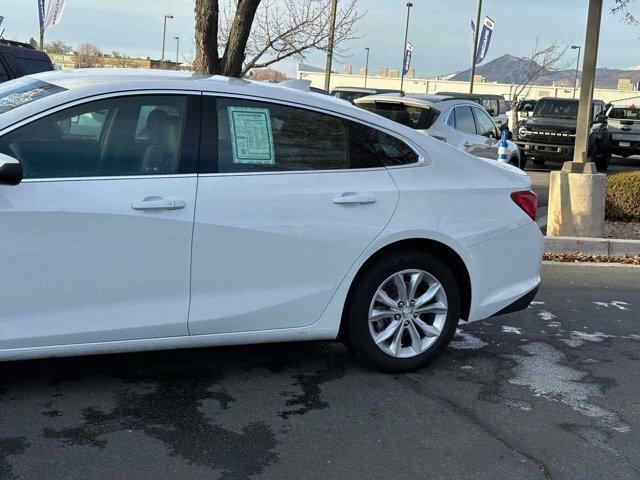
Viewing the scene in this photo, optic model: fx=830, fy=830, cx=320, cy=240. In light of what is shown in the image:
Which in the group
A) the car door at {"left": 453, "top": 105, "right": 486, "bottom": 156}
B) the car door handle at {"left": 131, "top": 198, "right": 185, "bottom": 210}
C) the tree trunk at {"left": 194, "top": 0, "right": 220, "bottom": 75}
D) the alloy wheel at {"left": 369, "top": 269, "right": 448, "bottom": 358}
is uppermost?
the tree trunk at {"left": 194, "top": 0, "right": 220, "bottom": 75}

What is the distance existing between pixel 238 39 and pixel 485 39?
79.1 feet

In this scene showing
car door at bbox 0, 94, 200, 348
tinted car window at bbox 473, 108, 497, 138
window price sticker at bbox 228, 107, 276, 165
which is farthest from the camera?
tinted car window at bbox 473, 108, 497, 138

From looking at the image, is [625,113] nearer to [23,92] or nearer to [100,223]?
[23,92]

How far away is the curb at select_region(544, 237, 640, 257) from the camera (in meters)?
8.95

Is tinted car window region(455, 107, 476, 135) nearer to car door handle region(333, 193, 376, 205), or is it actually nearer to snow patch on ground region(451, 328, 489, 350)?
snow patch on ground region(451, 328, 489, 350)

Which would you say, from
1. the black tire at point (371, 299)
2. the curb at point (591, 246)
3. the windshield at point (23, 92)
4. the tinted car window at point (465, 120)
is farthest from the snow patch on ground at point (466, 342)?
the tinted car window at point (465, 120)

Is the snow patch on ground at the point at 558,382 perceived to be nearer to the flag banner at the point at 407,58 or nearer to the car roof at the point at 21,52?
the car roof at the point at 21,52

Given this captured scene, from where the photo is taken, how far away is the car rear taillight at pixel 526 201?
5012 mm

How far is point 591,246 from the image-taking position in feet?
29.3

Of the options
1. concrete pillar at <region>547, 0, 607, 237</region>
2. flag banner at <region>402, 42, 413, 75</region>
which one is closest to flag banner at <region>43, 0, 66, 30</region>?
concrete pillar at <region>547, 0, 607, 237</region>

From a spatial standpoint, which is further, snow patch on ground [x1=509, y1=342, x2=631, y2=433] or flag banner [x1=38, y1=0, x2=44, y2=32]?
flag banner [x1=38, y1=0, x2=44, y2=32]

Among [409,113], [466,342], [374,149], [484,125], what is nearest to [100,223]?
[374,149]

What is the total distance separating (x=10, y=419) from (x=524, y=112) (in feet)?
81.4

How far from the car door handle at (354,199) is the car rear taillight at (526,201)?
1.00m
